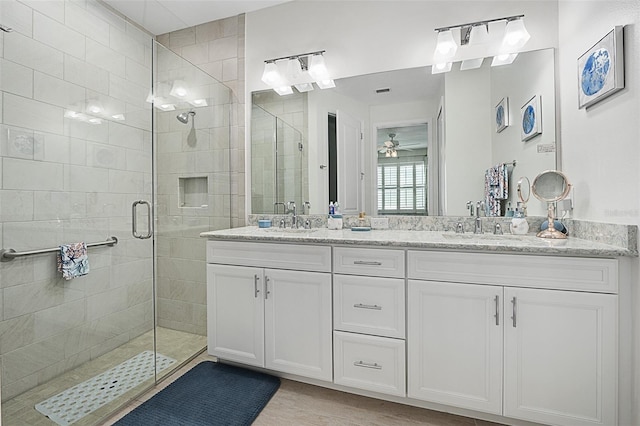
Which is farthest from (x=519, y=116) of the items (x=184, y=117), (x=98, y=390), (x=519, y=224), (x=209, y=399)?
(x=98, y=390)

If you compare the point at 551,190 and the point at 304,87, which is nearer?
the point at 551,190

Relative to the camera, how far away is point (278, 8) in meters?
2.48

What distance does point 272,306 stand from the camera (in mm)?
1880

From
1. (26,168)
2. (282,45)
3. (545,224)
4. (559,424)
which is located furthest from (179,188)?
(559,424)

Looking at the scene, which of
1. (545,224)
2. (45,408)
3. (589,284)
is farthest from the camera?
(545,224)

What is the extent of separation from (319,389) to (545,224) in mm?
1631

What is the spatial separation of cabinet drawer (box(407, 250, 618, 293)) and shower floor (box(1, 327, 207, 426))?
172cm

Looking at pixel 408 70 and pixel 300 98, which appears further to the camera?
pixel 300 98

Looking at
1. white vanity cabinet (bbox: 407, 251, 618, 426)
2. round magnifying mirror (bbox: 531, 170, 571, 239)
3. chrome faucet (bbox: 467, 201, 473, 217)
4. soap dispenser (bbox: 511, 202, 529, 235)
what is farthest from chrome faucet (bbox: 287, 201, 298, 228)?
round magnifying mirror (bbox: 531, 170, 571, 239)

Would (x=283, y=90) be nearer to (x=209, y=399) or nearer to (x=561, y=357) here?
(x=209, y=399)

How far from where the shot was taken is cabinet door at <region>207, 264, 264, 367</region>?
6.29 ft

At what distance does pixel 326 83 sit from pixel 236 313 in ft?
5.67

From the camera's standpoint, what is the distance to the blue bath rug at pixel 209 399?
1.60 m

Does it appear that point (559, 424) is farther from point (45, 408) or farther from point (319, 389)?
point (45, 408)
